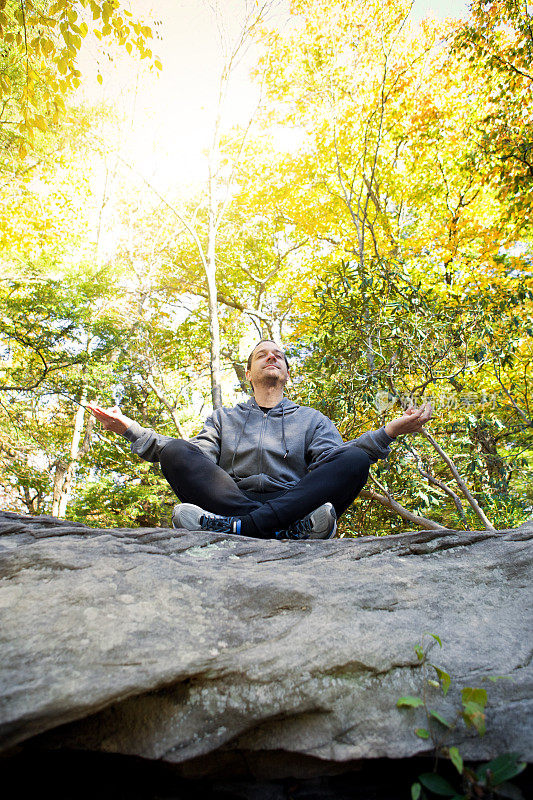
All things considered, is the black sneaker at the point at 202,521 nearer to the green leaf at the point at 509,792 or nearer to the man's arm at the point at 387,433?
the man's arm at the point at 387,433

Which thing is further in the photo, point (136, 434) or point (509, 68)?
point (509, 68)

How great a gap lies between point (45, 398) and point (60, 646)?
8.23 metres

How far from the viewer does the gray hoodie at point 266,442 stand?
2455 millimetres

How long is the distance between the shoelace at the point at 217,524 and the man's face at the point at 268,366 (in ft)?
4.08

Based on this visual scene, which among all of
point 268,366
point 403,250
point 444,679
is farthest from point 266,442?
point 403,250

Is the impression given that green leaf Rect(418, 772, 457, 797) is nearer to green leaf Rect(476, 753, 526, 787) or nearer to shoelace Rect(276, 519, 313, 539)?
green leaf Rect(476, 753, 526, 787)

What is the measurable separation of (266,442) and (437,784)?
6.51ft

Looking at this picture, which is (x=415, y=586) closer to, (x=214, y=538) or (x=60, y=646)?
(x=214, y=538)

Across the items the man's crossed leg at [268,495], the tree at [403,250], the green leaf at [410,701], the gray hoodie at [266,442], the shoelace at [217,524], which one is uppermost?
the tree at [403,250]

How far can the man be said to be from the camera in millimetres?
2096

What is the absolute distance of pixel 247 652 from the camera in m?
1.00

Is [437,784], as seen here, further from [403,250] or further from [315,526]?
[403,250]

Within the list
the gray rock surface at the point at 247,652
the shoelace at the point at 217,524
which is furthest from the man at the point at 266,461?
the gray rock surface at the point at 247,652

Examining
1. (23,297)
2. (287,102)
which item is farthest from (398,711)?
(287,102)
